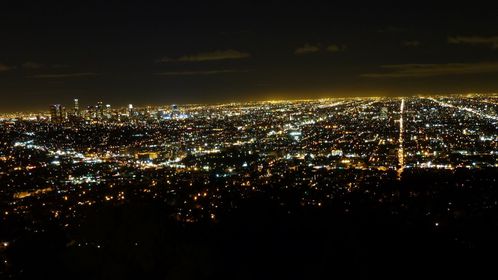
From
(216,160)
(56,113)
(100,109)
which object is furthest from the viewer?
(100,109)

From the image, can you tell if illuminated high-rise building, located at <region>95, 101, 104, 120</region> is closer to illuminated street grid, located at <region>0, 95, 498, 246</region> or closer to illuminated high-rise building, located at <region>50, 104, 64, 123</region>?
illuminated high-rise building, located at <region>50, 104, 64, 123</region>

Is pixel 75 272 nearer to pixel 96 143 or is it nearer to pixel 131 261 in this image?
pixel 131 261

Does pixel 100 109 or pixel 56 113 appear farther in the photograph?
pixel 100 109

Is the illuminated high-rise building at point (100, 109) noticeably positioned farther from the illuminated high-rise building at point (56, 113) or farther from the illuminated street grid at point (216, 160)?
the illuminated street grid at point (216, 160)

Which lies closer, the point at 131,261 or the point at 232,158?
the point at 131,261

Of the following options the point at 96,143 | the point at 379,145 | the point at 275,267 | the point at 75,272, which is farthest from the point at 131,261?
the point at 96,143

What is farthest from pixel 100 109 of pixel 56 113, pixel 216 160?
pixel 216 160

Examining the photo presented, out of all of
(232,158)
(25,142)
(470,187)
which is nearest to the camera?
(470,187)

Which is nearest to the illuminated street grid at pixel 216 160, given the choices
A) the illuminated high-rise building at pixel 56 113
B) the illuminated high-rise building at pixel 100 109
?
the illuminated high-rise building at pixel 56 113

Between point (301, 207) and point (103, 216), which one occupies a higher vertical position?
point (103, 216)

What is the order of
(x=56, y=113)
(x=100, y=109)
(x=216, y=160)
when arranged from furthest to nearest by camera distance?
(x=100, y=109)
(x=56, y=113)
(x=216, y=160)

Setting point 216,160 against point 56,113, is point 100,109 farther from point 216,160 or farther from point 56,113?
point 216,160
